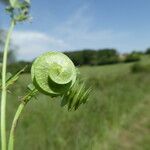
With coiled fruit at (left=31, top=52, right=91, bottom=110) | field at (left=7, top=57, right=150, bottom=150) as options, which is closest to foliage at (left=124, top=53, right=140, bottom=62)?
field at (left=7, top=57, right=150, bottom=150)

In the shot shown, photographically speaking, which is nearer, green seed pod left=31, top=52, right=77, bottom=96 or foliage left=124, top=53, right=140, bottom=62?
green seed pod left=31, top=52, right=77, bottom=96

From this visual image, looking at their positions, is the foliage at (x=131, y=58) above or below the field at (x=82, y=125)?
above

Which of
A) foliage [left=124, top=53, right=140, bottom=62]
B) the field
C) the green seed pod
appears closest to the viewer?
the green seed pod

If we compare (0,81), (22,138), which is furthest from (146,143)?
(0,81)

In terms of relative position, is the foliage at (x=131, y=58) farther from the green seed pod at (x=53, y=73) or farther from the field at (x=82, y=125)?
the green seed pod at (x=53, y=73)

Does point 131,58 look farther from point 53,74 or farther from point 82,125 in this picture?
point 53,74

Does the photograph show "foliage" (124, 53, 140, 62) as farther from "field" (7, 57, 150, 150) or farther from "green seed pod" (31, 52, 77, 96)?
"green seed pod" (31, 52, 77, 96)

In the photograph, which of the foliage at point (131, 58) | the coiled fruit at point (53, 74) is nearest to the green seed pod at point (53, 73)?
the coiled fruit at point (53, 74)

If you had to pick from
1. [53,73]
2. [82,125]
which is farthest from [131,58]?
[53,73]
